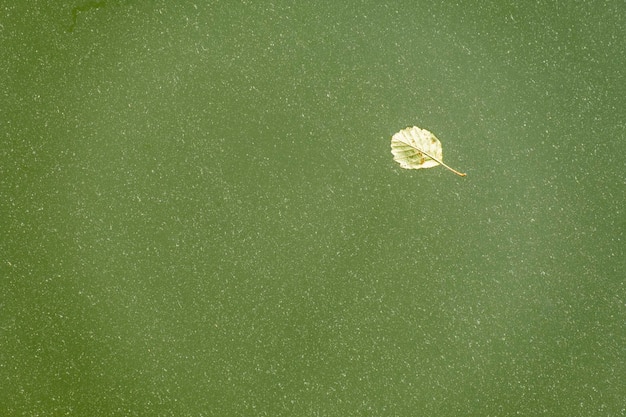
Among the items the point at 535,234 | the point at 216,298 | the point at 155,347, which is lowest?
the point at 155,347

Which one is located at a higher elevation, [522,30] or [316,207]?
[522,30]

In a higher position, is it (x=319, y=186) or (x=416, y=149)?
(x=416, y=149)

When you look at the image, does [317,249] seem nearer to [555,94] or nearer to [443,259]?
[443,259]

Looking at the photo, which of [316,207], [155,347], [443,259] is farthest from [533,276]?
[155,347]
